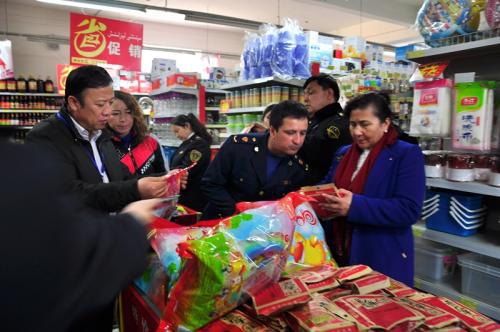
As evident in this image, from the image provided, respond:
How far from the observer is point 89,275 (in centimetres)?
74

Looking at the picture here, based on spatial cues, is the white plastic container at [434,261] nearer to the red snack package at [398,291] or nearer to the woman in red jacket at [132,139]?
the red snack package at [398,291]

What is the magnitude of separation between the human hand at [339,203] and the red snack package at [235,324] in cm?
90

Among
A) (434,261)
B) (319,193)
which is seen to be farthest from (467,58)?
(319,193)

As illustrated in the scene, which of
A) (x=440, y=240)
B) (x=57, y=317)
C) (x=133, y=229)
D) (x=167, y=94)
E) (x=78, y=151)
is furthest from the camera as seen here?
(x=167, y=94)

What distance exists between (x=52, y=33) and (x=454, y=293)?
13.5 meters

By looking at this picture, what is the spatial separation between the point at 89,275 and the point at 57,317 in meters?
0.09

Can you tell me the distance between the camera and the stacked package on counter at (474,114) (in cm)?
229

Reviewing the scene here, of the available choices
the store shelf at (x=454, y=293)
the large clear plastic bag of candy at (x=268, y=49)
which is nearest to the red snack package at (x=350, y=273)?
the store shelf at (x=454, y=293)

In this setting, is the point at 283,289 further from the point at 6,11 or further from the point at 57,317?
the point at 6,11

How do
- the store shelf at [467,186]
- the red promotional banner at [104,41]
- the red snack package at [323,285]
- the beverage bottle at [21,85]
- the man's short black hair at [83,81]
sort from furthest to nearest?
1. the beverage bottle at [21,85]
2. the red promotional banner at [104,41]
3. the store shelf at [467,186]
4. the man's short black hair at [83,81]
5. the red snack package at [323,285]

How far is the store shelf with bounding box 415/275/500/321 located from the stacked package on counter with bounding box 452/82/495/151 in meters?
0.94

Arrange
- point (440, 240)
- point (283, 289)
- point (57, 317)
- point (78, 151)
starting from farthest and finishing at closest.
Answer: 1. point (440, 240)
2. point (78, 151)
3. point (283, 289)
4. point (57, 317)

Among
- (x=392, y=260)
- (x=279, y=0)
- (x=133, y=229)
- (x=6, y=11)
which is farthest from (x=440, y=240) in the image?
(x=6, y=11)

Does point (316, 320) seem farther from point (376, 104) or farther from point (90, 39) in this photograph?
point (90, 39)
